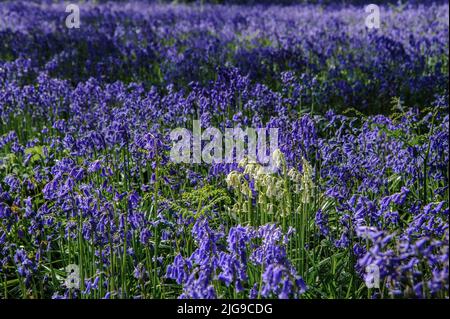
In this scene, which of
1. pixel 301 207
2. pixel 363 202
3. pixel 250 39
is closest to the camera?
pixel 363 202

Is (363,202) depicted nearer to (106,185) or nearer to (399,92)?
(106,185)

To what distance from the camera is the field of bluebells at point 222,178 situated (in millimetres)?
3357

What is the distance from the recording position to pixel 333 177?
4543 mm

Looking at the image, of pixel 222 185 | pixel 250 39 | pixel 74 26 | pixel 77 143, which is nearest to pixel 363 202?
pixel 222 185

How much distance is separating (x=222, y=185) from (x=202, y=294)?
212 cm
